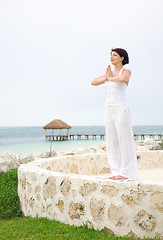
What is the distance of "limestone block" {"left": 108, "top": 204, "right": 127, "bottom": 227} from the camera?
3.48 m

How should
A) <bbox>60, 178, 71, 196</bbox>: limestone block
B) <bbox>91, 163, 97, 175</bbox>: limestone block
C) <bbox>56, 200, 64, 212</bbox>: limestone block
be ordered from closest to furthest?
<bbox>60, 178, 71, 196</bbox>: limestone block
<bbox>56, 200, 64, 212</bbox>: limestone block
<bbox>91, 163, 97, 175</bbox>: limestone block

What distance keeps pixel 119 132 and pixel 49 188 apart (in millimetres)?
1367

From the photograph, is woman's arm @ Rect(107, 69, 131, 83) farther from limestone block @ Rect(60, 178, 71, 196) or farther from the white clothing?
limestone block @ Rect(60, 178, 71, 196)

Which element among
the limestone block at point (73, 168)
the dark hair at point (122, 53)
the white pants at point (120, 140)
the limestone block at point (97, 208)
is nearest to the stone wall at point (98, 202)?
Answer: the limestone block at point (97, 208)

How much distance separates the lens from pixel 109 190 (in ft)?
11.8

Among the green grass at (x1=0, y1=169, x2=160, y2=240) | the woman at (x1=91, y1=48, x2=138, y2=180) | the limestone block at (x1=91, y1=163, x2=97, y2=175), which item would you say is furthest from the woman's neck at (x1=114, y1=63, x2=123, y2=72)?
the limestone block at (x1=91, y1=163, x2=97, y2=175)

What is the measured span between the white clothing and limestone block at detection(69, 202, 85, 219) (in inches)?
34.6

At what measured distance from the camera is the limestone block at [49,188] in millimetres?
4270

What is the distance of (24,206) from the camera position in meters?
5.27

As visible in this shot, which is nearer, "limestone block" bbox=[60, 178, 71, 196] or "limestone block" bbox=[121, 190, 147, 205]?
"limestone block" bbox=[121, 190, 147, 205]

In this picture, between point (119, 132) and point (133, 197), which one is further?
point (119, 132)

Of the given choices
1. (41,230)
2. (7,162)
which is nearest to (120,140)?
(41,230)

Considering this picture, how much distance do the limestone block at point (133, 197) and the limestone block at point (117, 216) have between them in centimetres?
13

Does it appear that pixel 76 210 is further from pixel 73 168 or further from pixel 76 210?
pixel 73 168
